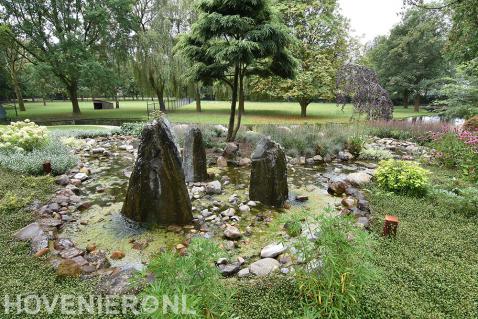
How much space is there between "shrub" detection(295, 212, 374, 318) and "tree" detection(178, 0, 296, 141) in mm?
5915

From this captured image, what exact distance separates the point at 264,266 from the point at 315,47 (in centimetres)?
1697

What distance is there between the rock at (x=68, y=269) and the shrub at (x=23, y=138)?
509cm

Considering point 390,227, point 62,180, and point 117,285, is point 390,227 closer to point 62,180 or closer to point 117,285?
point 117,285

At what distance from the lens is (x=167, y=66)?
54.2 ft

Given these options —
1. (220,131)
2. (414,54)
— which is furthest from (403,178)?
(414,54)

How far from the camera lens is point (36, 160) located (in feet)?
18.8

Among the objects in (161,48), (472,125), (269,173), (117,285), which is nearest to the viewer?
(117,285)

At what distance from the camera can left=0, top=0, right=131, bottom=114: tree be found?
52.7ft

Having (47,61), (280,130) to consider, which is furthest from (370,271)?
(47,61)

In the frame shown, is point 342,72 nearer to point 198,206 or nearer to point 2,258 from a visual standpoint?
point 198,206

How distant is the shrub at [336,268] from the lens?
200cm

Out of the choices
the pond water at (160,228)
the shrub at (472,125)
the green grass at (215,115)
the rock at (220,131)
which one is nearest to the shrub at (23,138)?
the pond water at (160,228)

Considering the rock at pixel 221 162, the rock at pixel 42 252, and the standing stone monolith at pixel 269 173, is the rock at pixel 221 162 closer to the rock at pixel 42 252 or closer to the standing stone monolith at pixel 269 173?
the standing stone monolith at pixel 269 173

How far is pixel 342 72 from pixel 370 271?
13329 millimetres
